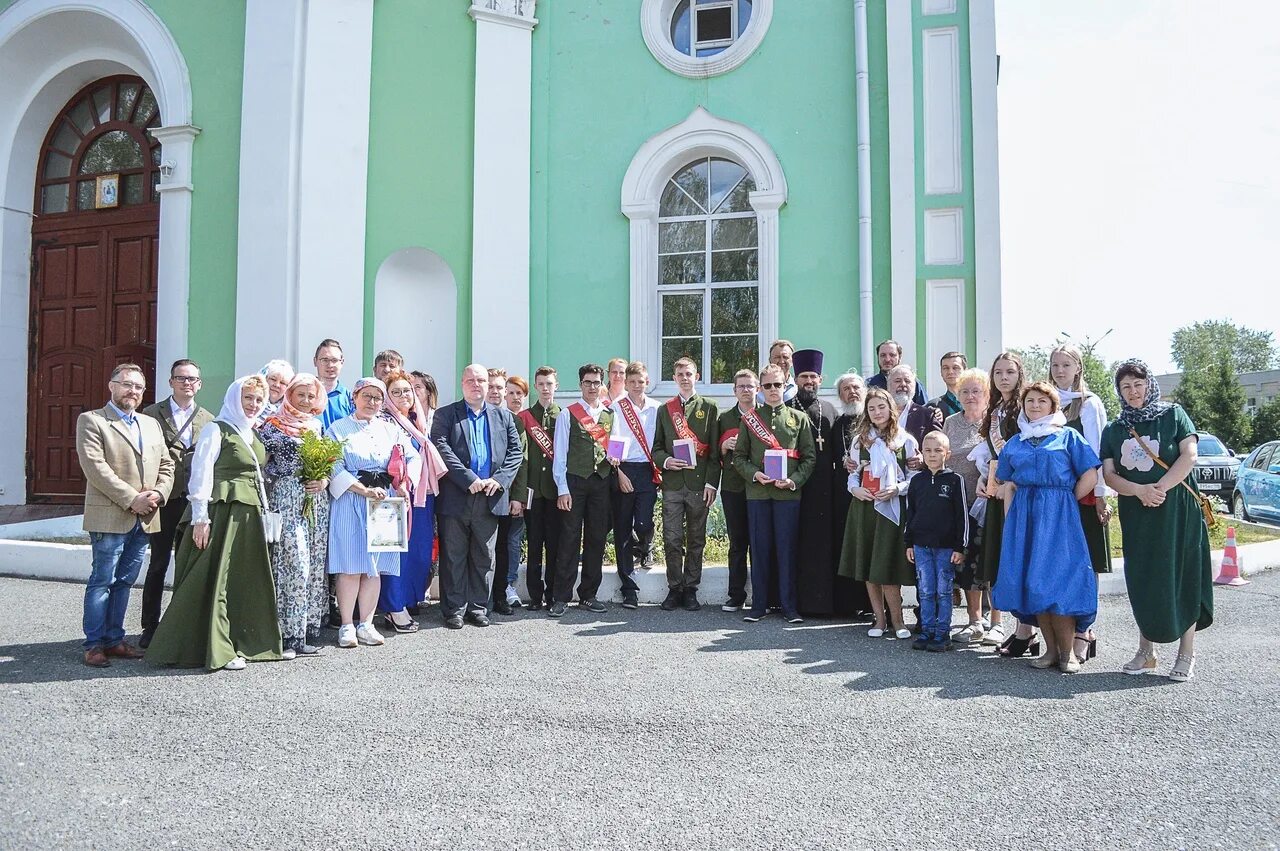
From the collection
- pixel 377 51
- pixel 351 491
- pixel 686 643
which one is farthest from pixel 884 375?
pixel 377 51

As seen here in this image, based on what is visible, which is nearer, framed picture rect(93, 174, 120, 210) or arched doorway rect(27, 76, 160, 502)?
arched doorway rect(27, 76, 160, 502)

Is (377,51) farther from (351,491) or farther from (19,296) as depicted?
(351,491)

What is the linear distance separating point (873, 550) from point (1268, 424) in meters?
45.9

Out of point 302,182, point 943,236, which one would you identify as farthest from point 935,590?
point 302,182

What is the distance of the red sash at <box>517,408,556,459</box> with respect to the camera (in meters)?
7.51

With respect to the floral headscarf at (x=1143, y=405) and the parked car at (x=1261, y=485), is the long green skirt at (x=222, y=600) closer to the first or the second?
the floral headscarf at (x=1143, y=405)

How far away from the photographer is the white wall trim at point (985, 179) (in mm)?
10109

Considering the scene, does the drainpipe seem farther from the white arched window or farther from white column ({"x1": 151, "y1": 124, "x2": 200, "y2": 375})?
white column ({"x1": 151, "y1": 124, "x2": 200, "y2": 375})

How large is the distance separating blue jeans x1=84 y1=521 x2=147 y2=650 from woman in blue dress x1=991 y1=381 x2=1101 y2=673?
540cm

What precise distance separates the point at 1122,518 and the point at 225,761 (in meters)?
5.01

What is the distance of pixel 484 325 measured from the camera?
11.2 metres

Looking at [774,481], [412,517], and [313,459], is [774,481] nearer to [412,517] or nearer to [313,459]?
[412,517]

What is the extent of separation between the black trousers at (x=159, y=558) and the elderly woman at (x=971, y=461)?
17.2 ft

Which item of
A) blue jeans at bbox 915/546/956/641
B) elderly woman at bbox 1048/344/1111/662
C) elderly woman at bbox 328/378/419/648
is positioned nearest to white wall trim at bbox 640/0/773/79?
elderly woman at bbox 1048/344/1111/662
